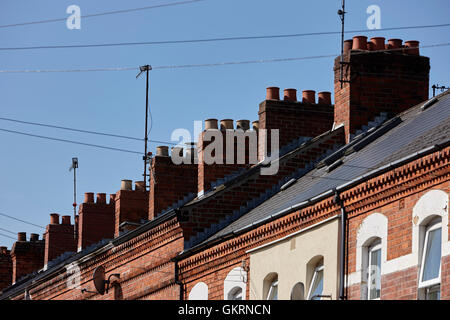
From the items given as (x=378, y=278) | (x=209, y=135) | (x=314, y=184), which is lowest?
(x=378, y=278)

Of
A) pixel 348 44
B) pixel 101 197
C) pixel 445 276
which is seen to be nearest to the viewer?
pixel 445 276

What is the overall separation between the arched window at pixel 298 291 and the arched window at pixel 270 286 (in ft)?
4.23

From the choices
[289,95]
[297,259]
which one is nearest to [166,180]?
[289,95]

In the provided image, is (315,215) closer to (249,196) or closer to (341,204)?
(341,204)

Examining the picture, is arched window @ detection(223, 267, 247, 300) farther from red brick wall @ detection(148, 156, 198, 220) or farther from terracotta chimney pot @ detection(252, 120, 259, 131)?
red brick wall @ detection(148, 156, 198, 220)

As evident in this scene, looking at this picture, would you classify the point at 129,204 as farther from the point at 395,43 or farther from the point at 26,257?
the point at 26,257

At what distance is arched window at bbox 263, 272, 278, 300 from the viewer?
29.8 meters

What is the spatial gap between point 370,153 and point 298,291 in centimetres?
332

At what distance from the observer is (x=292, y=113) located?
36.8 metres

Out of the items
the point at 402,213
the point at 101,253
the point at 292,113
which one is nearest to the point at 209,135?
the point at 292,113

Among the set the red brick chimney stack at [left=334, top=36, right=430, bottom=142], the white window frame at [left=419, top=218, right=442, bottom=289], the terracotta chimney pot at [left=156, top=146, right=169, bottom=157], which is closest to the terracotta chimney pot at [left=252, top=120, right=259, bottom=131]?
the terracotta chimney pot at [left=156, top=146, right=169, bottom=157]

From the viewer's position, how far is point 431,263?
2403 cm

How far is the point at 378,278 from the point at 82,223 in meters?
22.1

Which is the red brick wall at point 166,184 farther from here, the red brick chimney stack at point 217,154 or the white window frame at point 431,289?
the white window frame at point 431,289
